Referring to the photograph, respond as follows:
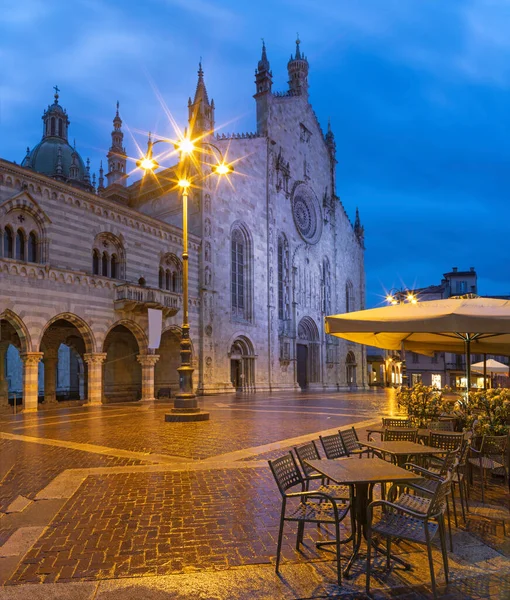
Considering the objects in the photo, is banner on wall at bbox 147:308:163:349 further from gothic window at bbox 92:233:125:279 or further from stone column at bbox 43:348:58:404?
stone column at bbox 43:348:58:404

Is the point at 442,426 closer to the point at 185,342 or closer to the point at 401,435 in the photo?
the point at 401,435

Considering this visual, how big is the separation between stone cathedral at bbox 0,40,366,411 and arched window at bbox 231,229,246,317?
0.38 feet

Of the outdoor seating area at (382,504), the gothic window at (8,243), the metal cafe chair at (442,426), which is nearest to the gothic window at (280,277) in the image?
the gothic window at (8,243)

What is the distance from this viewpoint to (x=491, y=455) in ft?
23.6

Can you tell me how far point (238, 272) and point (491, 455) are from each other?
2777 centimetres

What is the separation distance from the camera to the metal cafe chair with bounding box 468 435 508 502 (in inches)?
253

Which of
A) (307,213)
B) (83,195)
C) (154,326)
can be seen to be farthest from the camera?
(307,213)

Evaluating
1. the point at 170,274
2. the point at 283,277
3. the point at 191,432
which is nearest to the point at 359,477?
the point at 191,432

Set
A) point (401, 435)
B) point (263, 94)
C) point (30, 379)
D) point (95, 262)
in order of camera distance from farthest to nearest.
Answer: point (263, 94), point (95, 262), point (30, 379), point (401, 435)

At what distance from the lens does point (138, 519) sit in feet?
17.6

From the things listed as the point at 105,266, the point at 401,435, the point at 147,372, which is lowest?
the point at 147,372

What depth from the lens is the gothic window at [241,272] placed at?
33656 millimetres

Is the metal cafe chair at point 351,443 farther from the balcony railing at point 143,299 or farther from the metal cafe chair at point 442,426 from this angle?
the balcony railing at point 143,299

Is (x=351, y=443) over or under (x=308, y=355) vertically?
over
